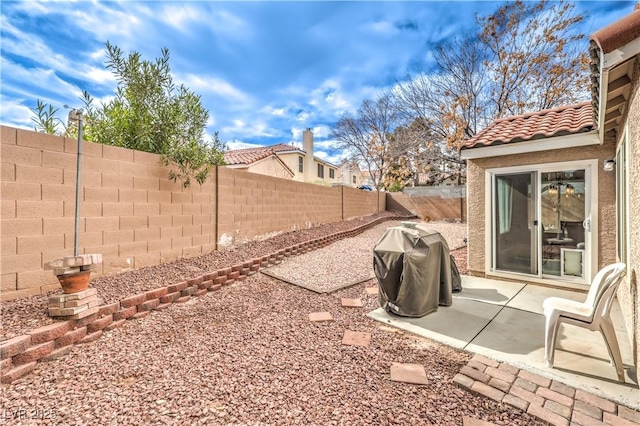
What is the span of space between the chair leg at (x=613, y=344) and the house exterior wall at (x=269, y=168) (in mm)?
15870

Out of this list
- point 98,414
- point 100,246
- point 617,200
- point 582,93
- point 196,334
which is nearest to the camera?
point 98,414

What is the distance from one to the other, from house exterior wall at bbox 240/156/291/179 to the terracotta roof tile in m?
15.7

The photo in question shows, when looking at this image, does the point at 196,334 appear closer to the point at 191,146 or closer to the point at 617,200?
the point at 191,146

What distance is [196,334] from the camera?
3.72 metres

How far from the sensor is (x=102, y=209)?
434 centimetres

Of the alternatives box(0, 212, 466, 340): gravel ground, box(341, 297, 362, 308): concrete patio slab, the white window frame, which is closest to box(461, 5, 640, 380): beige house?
the white window frame

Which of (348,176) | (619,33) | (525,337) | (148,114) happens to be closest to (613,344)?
(525,337)

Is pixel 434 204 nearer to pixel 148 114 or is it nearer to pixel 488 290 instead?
pixel 488 290

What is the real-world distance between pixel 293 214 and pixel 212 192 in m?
4.15

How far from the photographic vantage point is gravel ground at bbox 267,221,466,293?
626cm

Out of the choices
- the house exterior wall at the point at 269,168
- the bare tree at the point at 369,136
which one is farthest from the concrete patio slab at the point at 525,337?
the bare tree at the point at 369,136

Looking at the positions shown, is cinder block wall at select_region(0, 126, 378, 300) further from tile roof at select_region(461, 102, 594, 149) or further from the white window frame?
the white window frame

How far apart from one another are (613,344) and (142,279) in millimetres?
6197

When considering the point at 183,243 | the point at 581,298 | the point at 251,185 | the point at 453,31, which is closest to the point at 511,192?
the point at 581,298
